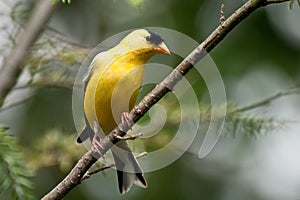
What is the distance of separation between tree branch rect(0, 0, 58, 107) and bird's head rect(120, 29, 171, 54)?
8.1 inches

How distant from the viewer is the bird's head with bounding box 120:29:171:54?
1555 millimetres

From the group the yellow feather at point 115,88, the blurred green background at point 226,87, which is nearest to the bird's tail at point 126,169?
the yellow feather at point 115,88

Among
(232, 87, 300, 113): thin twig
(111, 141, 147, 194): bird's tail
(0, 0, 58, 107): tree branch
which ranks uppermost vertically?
(232, 87, 300, 113): thin twig

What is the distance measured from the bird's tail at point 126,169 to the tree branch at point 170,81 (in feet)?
1.51

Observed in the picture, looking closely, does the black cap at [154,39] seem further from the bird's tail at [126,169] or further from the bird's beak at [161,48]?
the bird's tail at [126,169]

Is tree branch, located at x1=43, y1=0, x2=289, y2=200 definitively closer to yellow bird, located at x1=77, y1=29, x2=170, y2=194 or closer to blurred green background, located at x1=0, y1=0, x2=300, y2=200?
yellow bird, located at x1=77, y1=29, x2=170, y2=194

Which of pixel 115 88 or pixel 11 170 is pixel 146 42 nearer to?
pixel 115 88

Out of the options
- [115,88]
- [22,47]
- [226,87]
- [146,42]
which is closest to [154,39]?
[146,42]

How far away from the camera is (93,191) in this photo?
170 inches

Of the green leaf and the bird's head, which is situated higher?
the bird's head

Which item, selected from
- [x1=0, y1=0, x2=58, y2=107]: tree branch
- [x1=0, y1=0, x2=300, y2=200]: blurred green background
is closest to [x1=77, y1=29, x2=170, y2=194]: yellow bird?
[x1=0, y1=0, x2=58, y2=107]: tree branch

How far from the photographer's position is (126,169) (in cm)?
179

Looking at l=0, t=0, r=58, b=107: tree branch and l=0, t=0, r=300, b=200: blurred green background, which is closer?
l=0, t=0, r=58, b=107: tree branch

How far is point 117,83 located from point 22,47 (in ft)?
0.80
